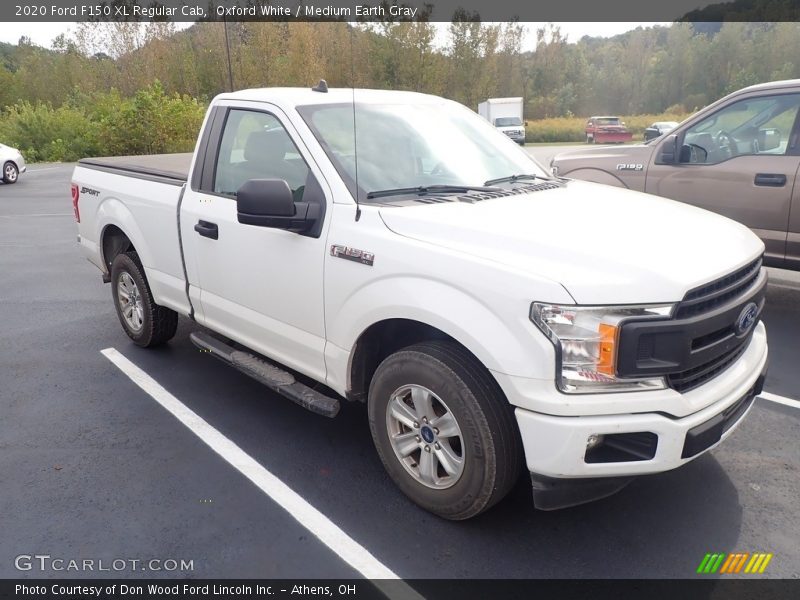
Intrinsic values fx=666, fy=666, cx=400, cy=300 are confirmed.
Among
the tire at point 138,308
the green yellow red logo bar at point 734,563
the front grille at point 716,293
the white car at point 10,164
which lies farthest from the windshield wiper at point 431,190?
the white car at point 10,164

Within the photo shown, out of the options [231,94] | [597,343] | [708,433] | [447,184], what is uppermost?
[231,94]

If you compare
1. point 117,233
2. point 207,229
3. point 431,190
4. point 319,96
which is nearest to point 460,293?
point 431,190

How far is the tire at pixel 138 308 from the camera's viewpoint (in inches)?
199

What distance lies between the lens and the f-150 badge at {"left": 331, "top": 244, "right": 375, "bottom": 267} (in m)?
3.04

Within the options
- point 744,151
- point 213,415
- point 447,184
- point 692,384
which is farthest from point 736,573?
point 744,151

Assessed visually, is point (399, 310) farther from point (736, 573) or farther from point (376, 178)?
point (736, 573)

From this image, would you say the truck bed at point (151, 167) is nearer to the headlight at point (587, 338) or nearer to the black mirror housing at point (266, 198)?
the black mirror housing at point (266, 198)

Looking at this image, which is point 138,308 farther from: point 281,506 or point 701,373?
point 701,373

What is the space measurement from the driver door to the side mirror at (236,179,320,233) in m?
4.22

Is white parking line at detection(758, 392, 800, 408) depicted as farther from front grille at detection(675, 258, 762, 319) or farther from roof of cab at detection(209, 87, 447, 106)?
roof of cab at detection(209, 87, 447, 106)

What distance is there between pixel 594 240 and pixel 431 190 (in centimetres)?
101

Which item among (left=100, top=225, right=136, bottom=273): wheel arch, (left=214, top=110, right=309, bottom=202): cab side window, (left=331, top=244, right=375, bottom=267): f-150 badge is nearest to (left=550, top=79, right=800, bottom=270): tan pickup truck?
(left=214, top=110, right=309, bottom=202): cab side window

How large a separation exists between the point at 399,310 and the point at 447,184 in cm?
98

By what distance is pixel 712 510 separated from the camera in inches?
123
